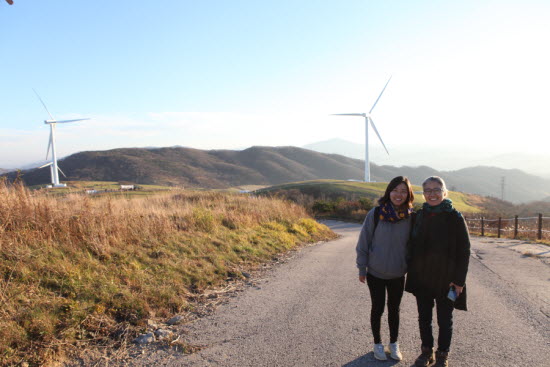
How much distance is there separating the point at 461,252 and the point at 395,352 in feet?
4.11

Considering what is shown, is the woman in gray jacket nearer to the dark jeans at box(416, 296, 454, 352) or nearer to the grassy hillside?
the dark jeans at box(416, 296, 454, 352)

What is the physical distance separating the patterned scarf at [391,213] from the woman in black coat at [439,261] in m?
0.15

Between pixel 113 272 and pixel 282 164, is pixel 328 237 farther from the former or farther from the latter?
pixel 282 164

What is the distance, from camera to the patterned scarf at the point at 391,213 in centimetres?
376

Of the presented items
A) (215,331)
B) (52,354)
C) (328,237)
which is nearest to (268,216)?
(328,237)

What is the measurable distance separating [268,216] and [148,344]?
1010cm

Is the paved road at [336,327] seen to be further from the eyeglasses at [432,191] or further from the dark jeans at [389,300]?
the eyeglasses at [432,191]

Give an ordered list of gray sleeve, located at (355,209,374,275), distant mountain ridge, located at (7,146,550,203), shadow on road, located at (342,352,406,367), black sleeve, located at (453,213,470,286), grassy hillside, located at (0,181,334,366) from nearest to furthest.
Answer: black sleeve, located at (453,213,470,286) → shadow on road, located at (342,352,406,367) → gray sleeve, located at (355,209,374,275) → grassy hillside, located at (0,181,334,366) → distant mountain ridge, located at (7,146,550,203)

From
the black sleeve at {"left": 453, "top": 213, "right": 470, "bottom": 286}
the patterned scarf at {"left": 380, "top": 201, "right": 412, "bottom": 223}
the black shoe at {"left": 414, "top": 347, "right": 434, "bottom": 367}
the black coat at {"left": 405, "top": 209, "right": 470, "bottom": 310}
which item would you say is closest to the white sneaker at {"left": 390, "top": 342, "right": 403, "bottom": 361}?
the black shoe at {"left": 414, "top": 347, "right": 434, "bottom": 367}

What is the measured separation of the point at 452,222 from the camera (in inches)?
143

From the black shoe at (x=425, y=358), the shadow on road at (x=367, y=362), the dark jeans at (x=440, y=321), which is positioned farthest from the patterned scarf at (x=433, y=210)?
the shadow on road at (x=367, y=362)

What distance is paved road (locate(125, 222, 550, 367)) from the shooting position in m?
3.79

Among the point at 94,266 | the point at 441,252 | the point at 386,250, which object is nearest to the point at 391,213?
the point at 386,250

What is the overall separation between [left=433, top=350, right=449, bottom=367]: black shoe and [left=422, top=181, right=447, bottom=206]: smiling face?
4.94 ft
